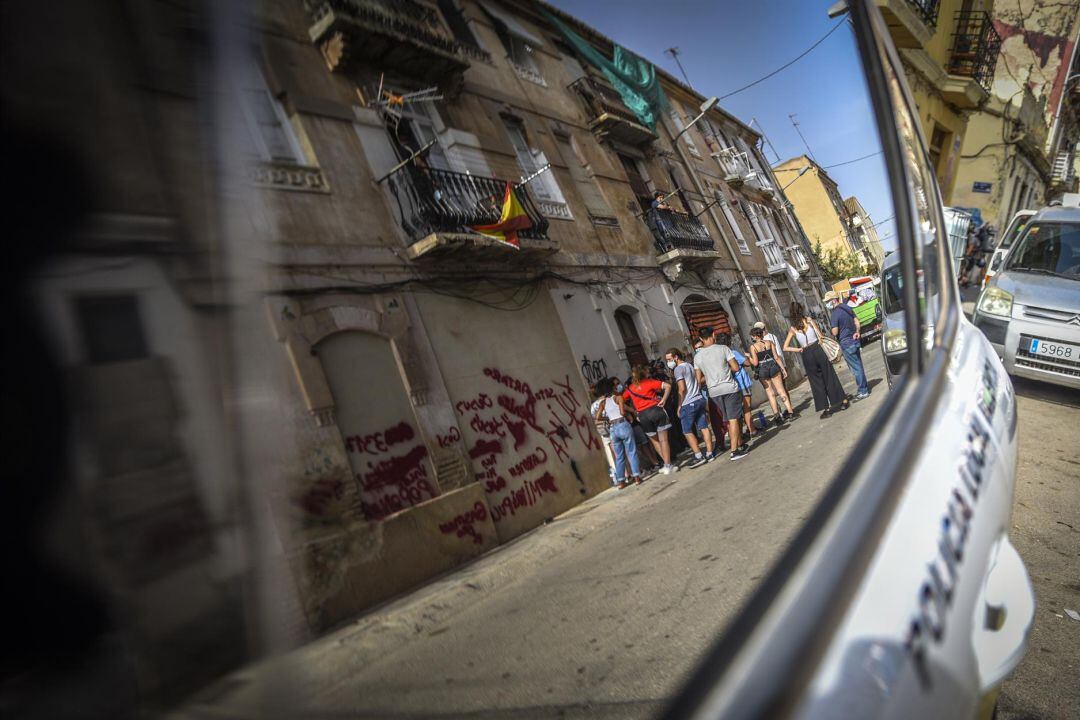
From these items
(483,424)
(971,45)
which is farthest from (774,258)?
(971,45)

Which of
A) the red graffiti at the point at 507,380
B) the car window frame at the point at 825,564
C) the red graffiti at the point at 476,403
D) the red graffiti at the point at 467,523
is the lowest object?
the red graffiti at the point at 467,523

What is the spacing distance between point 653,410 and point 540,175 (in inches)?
175

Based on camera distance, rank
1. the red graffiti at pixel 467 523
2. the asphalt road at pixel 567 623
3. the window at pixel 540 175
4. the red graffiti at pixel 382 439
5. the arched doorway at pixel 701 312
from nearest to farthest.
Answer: the asphalt road at pixel 567 623
the red graffiti at pixel 382 439
the red graffiti at pixel 467 523
the window at pixel 540 175
the arched doorway at pixel 701 312

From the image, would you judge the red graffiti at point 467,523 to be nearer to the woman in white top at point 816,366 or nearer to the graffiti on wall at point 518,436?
the graffiti on wall at point 518,436

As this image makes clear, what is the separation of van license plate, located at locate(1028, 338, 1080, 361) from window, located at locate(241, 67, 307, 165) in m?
6.32

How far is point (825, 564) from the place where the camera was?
0.67 meters

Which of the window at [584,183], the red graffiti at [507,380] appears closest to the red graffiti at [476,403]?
the red graffiti at [507,380]

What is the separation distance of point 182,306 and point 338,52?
1.52m

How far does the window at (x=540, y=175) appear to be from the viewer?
25.5 feet

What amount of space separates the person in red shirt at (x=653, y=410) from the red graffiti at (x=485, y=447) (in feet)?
10.7

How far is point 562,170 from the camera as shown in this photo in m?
9.36

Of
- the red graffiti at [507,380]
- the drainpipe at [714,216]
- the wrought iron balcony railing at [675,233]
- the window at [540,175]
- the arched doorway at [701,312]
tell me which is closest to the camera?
the red graffiti at [507,380]

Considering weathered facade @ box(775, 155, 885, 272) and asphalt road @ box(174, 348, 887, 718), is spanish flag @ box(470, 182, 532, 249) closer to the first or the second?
asphalt road @ box(174, 348, 887, 718)

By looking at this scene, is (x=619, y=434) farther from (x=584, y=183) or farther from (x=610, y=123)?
(x=584, y=183)
